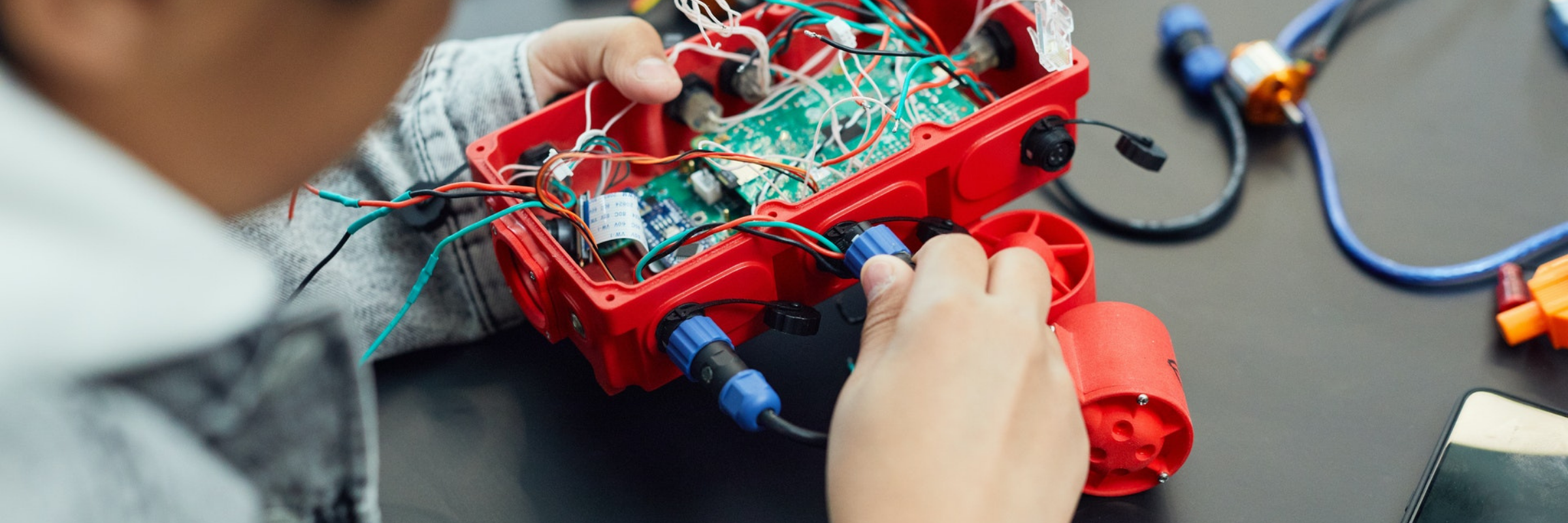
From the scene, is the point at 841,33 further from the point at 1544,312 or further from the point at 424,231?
the point at 1544,312

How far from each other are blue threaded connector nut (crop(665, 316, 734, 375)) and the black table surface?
0.55 feet

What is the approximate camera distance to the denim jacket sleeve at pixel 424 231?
0.95 m

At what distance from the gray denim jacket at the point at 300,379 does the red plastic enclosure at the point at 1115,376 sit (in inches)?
19.8

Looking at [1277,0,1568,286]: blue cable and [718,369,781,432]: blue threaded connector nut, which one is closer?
[718,369,781,432]: blue threaded connector nut

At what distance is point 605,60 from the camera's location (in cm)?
92

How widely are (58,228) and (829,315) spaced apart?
66 centimetres

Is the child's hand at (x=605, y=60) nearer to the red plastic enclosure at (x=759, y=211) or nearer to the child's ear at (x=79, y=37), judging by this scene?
the red plastic enclosure at (x=759, y=211)

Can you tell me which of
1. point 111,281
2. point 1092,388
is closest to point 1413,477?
point 1092,388

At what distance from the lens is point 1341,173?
1.06 meters

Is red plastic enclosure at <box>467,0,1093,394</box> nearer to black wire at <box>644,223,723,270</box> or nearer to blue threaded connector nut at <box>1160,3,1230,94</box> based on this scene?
black wire at <box>644,223,723,270</box>

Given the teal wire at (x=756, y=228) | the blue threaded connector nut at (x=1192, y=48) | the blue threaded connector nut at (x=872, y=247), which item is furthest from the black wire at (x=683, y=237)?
the blue threaded connector nut at (x=1192, y=48)

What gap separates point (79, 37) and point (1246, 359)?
89 cm

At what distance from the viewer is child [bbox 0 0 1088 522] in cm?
36

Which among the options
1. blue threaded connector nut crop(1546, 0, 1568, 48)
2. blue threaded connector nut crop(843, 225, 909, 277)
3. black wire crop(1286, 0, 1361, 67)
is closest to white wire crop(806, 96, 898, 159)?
blue threaded connector nut crop(843, 225, 909, 277)
